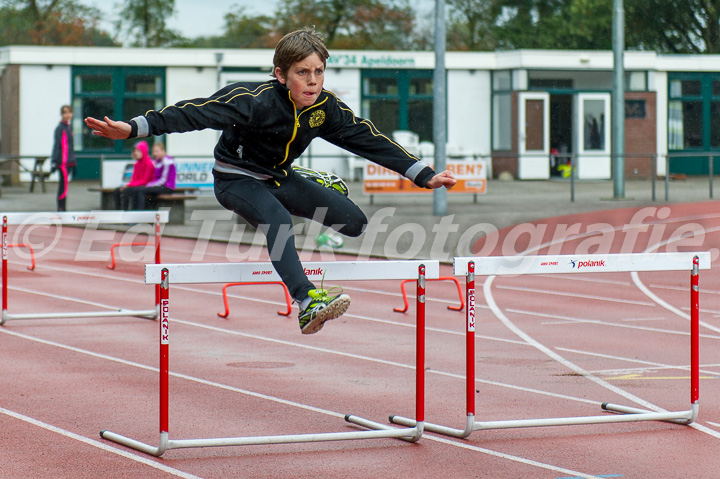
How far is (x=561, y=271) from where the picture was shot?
20.8 feet

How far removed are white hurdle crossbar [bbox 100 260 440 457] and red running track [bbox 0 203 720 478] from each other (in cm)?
10

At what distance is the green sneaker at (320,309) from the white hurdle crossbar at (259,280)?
304mm

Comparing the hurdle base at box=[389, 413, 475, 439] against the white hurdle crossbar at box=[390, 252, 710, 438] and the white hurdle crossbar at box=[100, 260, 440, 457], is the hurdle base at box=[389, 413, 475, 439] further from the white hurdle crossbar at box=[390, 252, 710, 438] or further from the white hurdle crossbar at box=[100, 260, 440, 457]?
the white hurdle crossbar at box=[100, 260, 440, 457]

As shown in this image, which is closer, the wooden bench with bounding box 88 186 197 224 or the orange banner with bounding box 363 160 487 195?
the wooden bench with bounding box 88 186 197 224

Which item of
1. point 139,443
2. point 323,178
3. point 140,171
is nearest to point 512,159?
point 140,171

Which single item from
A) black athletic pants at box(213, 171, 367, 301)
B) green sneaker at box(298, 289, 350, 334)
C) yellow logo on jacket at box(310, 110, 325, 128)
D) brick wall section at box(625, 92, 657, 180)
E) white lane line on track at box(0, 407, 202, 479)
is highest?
brick wall section at box(625, 92, 657, 180)

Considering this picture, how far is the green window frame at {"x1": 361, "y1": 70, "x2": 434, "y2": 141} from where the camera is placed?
124 ft

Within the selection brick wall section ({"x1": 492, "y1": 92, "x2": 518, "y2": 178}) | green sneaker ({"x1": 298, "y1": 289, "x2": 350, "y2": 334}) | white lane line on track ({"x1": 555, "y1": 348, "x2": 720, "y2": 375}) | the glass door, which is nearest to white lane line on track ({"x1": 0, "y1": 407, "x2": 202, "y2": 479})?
green sneaker ({"x1": 298, "y1": 289, "x2": 350, "y2": 334})

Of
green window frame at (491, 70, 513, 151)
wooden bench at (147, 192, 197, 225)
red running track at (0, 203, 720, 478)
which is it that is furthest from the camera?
green window frame at (491, 70, 513, 151)

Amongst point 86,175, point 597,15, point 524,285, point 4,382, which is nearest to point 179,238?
point 86,175

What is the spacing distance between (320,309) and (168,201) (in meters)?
16.3

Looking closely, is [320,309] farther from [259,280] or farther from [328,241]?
[328,241]

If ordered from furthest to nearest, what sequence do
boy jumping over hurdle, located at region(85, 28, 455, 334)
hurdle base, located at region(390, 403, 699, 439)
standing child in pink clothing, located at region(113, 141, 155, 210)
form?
standing child in pink clothing, located at region(113, 141, 155, 210) < hurdle base, located at region(390, 403, 699, 439) < boy jumping over hurdle, located at region(85, 28, 455, 334)

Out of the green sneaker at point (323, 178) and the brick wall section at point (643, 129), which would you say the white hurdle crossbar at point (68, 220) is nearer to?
the green sneaker at point (323, 178)
